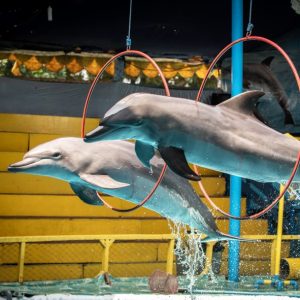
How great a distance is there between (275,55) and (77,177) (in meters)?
6.44

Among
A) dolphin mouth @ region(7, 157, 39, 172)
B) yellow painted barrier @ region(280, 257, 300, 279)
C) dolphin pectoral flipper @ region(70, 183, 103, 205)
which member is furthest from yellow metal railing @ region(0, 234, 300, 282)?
dolphin mouth @ region(7, 157, 39, 172)

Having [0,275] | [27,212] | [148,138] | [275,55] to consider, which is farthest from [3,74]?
[148,138]

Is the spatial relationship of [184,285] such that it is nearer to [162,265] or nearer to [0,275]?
[162,265]

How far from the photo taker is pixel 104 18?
977 centimetres

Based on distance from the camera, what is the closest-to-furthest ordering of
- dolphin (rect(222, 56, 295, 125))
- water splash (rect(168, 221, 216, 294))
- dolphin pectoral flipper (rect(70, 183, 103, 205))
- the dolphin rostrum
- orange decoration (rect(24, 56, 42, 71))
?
the dolphin rostrum, dolphin pectoral flipper (rect(70, 183, 103, 205)), water splash (rect(168, 221, 216, 294)), dolphin (rect(222, 56, 295, 125)), orange decoration (rect(24, 56, 42, 71))

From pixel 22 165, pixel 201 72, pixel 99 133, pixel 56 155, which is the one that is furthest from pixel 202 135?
pixel 201 72

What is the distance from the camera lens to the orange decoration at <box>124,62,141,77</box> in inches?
419

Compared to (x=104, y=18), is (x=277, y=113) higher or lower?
lower

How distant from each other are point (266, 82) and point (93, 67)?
8.78ft

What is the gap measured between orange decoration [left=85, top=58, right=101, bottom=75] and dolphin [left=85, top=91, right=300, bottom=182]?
6.64 meters

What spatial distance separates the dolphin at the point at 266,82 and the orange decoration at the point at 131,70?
5.69 feet

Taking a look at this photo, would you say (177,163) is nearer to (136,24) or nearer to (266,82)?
(266,82)

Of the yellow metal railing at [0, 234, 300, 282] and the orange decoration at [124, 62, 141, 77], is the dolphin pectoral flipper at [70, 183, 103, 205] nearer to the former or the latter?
the yellow metal railing at [0, 234, 300, 282]

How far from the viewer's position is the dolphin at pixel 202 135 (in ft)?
11.9
